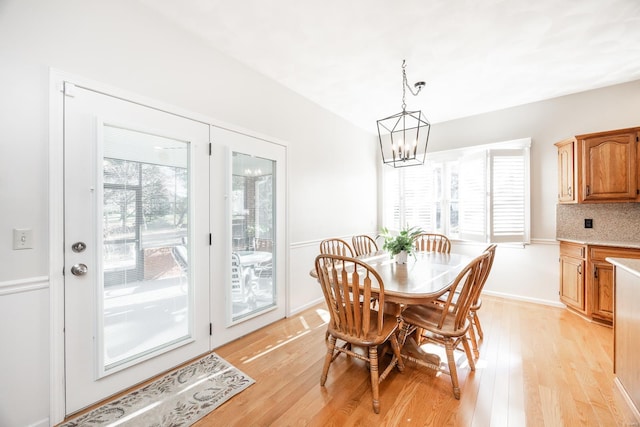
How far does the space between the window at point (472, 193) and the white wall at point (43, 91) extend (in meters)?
3.15

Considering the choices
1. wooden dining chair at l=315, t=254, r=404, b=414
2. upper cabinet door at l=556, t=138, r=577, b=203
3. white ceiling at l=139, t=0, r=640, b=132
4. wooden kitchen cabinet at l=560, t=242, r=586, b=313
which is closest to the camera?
wooden dining chair at l=315, t=254, r=404, b=414

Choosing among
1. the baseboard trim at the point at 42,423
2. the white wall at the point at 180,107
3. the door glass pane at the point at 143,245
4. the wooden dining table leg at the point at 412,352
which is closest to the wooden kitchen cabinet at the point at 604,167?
the white wall at the point at 180,107

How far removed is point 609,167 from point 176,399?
15.7 ft

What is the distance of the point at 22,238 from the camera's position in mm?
1502

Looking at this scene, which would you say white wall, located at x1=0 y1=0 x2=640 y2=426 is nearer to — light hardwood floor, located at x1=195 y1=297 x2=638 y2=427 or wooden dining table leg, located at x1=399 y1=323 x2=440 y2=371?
light hardwood floor, located at x1=195 y1=297 x2=638 y2=427

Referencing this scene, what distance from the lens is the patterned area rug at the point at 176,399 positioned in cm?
161

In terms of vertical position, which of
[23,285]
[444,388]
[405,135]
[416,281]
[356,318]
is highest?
[405,135]

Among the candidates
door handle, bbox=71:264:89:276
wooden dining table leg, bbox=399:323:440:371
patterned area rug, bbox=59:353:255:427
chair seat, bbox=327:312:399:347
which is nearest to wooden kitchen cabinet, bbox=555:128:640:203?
wooden dining table leg, bbox=399:323:440:371

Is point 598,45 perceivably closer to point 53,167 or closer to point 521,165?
point 521,165

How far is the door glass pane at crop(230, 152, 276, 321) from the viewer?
2627 millimetres

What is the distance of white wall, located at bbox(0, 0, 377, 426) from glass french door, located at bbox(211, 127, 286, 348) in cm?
36

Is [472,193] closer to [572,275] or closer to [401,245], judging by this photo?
[572,275]

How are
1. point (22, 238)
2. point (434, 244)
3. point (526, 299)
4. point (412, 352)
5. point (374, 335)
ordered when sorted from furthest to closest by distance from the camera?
point (526, 299) → point (434, 244) → point (412, 352) → point (374, 335) → point (22, 238)

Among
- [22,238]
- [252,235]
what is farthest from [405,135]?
[22,238]
